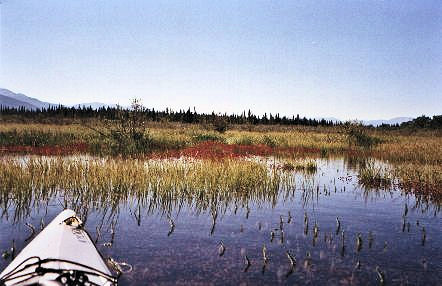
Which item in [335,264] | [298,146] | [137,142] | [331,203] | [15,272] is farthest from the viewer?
[298,146]

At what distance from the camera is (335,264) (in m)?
6.06

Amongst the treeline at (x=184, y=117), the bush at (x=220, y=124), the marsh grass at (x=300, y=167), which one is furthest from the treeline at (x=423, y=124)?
the marsh grass at (x=300, y=167)

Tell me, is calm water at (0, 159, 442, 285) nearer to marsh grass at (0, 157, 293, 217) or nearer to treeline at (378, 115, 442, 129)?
marsh grass at (0, 157, 293, 217)

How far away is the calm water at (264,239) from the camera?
5.64 m

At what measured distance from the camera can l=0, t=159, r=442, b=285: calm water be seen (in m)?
5.64

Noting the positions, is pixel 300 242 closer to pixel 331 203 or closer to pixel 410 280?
pixel 410 280

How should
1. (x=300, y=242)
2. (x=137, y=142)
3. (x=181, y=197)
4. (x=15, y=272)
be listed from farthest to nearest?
(x=137, y=142) → (x=181, y=197) → (x=300, y=242) → (x=15, y=272)

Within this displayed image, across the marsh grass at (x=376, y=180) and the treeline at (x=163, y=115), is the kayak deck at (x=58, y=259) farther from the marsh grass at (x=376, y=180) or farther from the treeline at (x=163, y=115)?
the treeline at (x=163, y=115)

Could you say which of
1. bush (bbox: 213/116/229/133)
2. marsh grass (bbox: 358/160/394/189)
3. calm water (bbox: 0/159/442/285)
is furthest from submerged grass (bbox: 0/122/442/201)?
bush (bbox: 213/116/229/133)

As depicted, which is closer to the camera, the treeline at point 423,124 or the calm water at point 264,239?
the calm water at point 264,239

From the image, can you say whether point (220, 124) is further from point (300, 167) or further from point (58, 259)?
point (58, 259)

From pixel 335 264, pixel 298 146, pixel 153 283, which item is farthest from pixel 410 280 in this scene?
pixel 298 146

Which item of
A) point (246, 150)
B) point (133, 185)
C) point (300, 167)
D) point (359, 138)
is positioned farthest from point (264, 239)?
point (359, 138)

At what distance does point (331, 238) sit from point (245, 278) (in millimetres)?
2534
